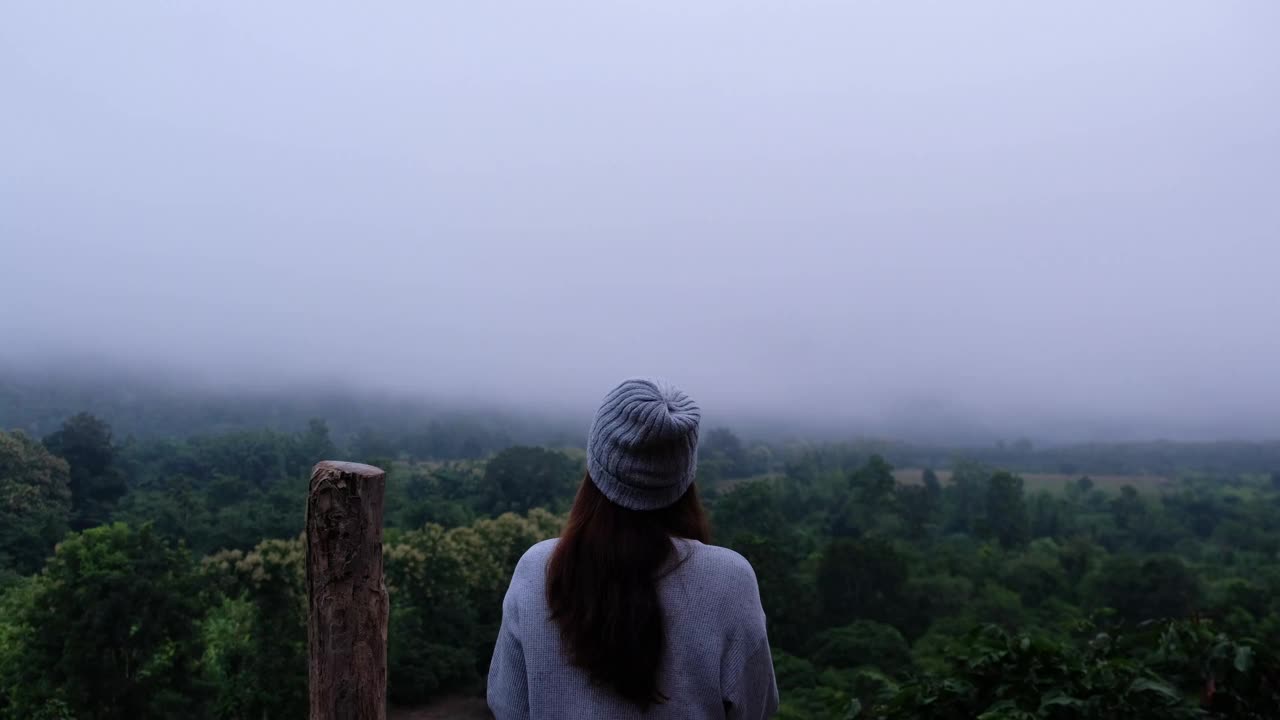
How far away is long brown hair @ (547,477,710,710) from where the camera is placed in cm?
120

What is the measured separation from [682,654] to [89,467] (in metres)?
18.8

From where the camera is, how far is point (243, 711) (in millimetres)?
11734

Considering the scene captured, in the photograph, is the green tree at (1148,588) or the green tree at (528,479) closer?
the green tree at (1148,588)

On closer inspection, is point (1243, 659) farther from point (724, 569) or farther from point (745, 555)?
point (745, 555)

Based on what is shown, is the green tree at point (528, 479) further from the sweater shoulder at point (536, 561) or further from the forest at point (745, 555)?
the sweater shoulder at point (536, 561)

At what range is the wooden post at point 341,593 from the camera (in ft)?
5.57

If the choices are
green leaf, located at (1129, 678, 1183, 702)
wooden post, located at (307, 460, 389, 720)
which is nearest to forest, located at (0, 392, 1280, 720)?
green leaf, located at (1129, 678, 1183, 702)

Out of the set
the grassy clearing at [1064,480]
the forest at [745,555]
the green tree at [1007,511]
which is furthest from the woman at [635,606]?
the grassy clearing at [1064,480]

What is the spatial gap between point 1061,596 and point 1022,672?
18.5 m

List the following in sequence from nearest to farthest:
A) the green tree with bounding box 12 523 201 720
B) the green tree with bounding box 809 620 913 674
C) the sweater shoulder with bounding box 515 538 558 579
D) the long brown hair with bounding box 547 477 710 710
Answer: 1. the long brown hair with bounding box 547 477 710 710
2. the sweater shoulder with bounding box 515 538 558 579
3. the green tree with bounding box 12 523 201 720
4. the green tree with bounding box 809 620 913 674

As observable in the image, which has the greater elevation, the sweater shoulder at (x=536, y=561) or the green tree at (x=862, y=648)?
the sweater shoulder at (x=536, y=561)

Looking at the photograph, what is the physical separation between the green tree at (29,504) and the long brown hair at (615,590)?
15449mm

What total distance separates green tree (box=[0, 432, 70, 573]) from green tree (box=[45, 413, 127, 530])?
2.17 feet

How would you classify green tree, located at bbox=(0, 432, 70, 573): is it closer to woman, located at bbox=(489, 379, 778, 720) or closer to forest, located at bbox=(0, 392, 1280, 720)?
forest, located at bbox=(0, 392, 1280, 720)
